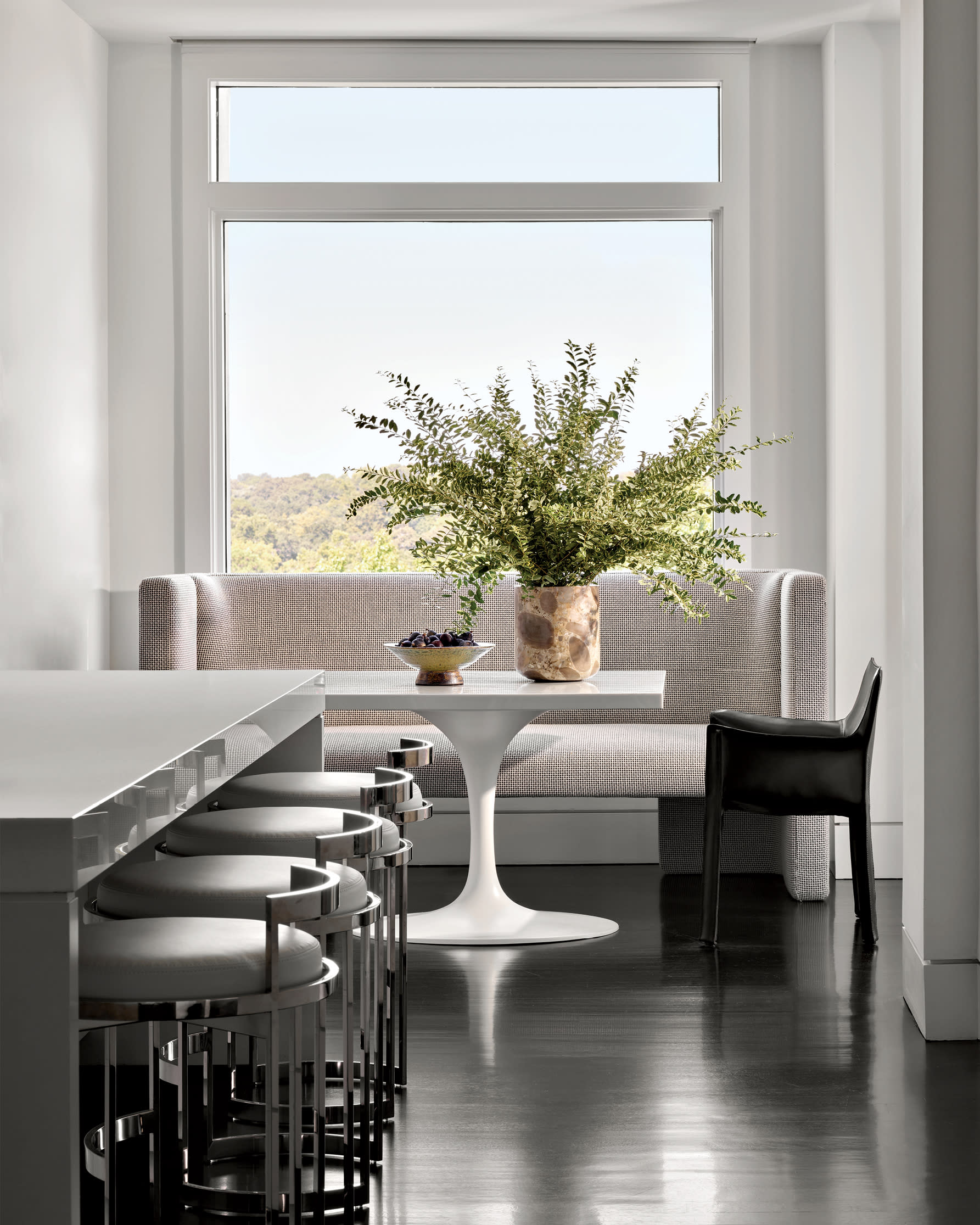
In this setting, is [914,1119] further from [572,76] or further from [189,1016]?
[572,76]

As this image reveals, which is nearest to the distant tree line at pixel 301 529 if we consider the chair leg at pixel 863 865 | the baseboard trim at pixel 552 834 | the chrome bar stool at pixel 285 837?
the baseboard trim at pixel 552 834

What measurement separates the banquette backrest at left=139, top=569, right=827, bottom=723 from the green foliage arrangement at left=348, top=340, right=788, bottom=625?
3.91ft

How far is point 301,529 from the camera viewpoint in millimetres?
5176

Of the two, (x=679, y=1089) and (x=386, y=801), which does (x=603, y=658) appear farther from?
(x=386, y=801)

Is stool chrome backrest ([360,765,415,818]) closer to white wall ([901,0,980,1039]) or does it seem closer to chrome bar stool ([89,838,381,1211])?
chrome bar stool ([89,838,381,1211])

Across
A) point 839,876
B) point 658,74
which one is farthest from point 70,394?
point 839,876

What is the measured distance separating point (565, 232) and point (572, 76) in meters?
0.56

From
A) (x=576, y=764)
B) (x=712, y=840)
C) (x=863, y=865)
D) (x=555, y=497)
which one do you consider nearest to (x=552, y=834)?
(x=576, y=764)

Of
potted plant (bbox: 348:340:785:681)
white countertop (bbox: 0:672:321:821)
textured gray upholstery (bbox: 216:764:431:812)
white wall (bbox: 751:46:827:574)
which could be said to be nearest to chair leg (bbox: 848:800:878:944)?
potted plant (bbox: 348:340:785:681)

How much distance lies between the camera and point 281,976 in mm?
1354

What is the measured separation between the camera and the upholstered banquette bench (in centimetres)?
421

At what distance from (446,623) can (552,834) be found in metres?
0.84

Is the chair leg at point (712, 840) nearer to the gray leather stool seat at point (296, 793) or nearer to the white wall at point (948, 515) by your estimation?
the white wall at point (948, 515)

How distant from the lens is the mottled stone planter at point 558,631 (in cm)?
351
